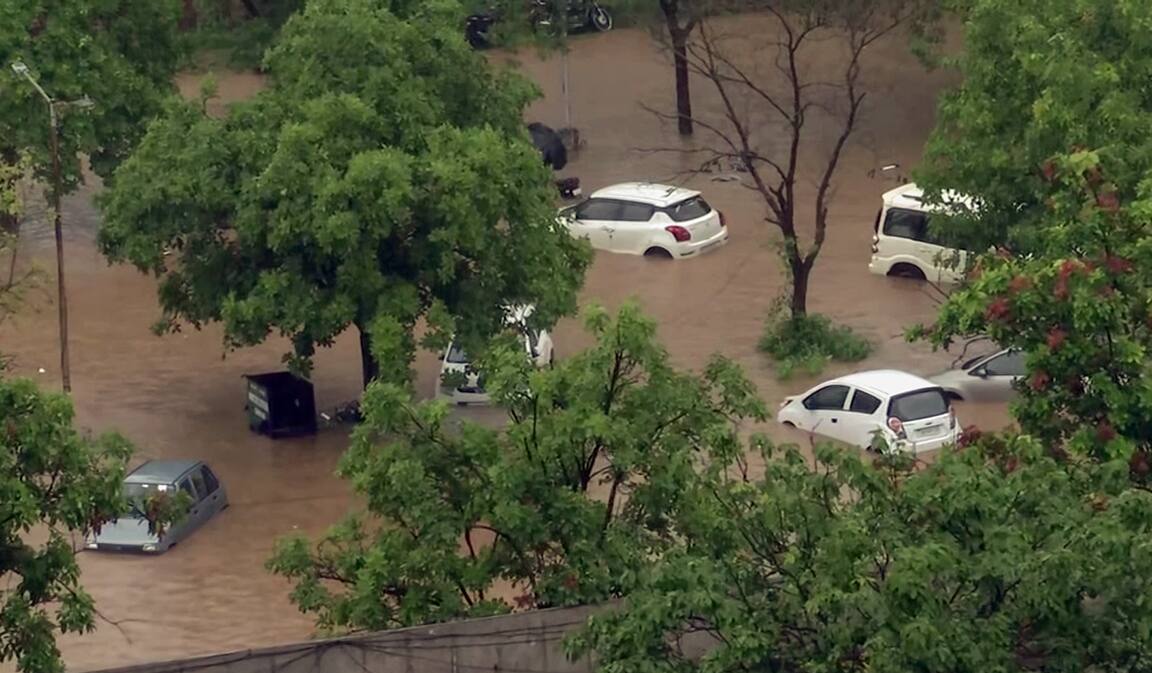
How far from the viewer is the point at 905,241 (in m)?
31.7

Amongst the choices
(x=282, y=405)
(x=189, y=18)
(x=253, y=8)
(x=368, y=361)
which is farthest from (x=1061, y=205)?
(x=189, y=18)

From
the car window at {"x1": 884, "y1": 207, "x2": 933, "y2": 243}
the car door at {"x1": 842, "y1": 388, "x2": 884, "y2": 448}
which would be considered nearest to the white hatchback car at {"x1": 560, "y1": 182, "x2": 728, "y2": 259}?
the car window at {"x1": 884, "y1": 207, "x2": 933, "y2": 243}

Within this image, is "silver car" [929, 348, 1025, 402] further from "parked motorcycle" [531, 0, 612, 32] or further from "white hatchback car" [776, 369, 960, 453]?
"parked motorcycle" [531, 0, 612, 32]

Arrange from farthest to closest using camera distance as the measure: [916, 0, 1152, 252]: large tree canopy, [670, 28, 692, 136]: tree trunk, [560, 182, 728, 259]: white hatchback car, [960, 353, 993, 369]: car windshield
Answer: [670, 28, 692, 136]: tree trunk
[560, 182, 728, 259]: white hatchback car
[960, 353, 993, 369]: car windshield
[916, 0, 1152, 252]: large tree canopy

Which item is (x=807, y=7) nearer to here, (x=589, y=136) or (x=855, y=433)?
(x=589, y=136)

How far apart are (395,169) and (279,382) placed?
457 centimetres

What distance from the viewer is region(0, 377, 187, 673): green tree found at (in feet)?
49.1

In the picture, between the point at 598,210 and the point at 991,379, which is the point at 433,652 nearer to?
the point at 991,379

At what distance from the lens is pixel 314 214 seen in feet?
78.6

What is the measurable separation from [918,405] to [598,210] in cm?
1003

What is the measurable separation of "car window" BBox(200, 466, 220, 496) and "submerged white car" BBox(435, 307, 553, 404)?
2799mm

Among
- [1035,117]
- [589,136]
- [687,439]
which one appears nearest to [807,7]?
[589,136]

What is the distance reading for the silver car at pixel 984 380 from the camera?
26422mm

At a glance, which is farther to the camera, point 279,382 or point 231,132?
point 279,382
